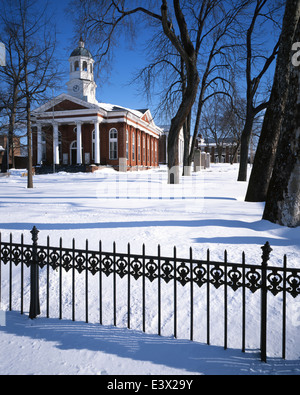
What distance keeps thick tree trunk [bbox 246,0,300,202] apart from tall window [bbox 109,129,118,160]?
37.2 metres

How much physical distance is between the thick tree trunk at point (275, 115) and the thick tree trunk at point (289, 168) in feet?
7.05

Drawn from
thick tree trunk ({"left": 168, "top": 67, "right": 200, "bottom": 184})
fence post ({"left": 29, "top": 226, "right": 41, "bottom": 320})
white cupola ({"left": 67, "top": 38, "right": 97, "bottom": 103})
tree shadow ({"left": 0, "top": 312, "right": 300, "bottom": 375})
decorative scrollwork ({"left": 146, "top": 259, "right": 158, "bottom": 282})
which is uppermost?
white cupola ({"left": 67, "top": 38, "right": 97, "bottom": 103})

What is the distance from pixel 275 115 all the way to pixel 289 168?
336cm

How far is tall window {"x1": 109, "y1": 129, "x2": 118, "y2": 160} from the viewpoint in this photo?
46188mm

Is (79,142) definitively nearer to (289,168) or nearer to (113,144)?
(113,144)

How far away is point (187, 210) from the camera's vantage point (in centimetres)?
929

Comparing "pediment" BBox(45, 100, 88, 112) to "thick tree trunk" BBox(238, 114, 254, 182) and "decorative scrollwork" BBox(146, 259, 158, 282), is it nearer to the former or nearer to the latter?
"thick tree trunk" BBox(238, 114, 254, 182)

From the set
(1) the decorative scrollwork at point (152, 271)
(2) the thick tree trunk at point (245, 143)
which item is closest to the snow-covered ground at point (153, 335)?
(1) the decorative scrollwork at point (152, 271)

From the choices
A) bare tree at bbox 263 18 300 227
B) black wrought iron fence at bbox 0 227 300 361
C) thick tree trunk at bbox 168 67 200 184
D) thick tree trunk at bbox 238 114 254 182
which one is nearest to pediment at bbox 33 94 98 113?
thick tree trunk at bbox 238 114 254 182

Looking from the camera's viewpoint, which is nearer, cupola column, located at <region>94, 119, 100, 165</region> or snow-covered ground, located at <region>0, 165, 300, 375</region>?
snow-covered ground, located at <region>0, 165, 300, 375</region>

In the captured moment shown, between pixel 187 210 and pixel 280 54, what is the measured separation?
4992 mm

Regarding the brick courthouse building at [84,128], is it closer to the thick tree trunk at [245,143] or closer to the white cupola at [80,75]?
the white cupola at [80,75]
